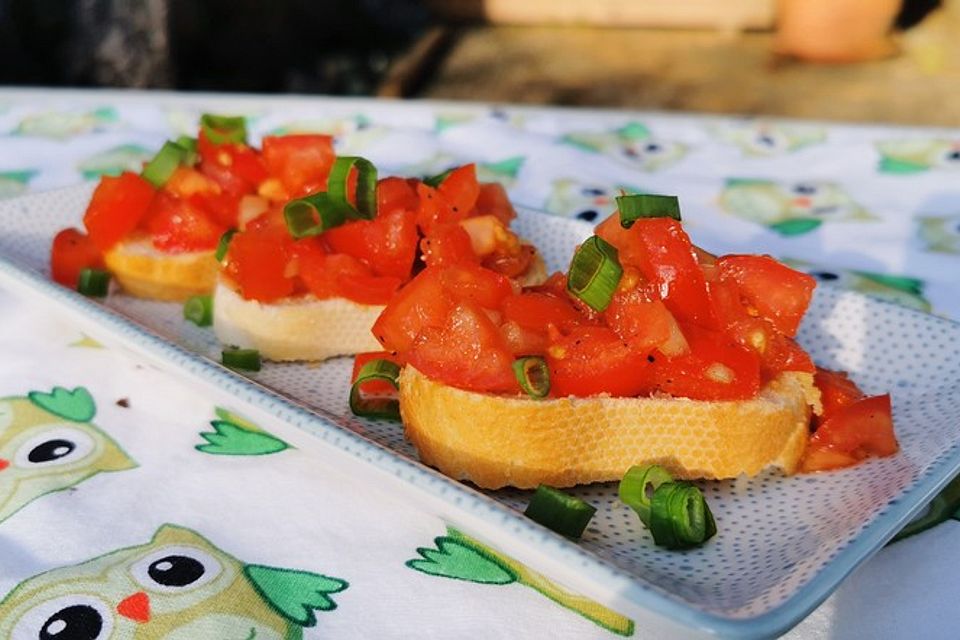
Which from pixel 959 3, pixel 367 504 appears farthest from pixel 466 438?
pixel 959 3

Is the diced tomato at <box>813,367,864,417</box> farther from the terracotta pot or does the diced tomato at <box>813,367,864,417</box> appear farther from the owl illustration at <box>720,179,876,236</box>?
the terracotta pot

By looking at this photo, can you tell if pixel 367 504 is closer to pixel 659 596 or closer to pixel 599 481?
pixel 599 481

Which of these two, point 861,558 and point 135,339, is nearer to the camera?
point 861,558

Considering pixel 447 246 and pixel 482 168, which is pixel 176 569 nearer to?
pixel 447 246

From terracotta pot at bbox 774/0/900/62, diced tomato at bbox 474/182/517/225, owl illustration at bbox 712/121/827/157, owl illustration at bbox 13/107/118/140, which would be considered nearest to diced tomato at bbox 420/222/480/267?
diced tomato at bbox 474/182/517/225

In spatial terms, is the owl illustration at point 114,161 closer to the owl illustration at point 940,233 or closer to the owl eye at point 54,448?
the owl eye at point 54,448

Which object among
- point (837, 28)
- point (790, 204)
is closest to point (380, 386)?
point (790, 204)

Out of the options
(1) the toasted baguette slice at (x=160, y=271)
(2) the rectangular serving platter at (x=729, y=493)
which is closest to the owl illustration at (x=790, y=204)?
(2) the rectangular serving platter at (x=729, y=493)
